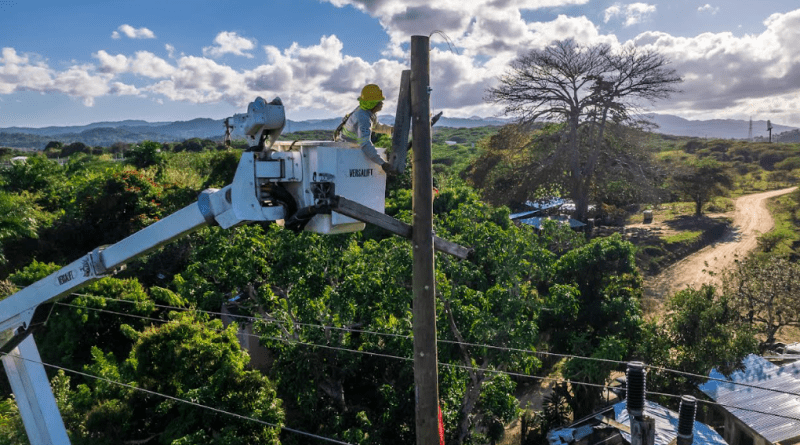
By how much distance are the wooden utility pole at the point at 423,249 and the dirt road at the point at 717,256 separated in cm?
1659

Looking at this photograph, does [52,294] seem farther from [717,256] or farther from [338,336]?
[717,256]

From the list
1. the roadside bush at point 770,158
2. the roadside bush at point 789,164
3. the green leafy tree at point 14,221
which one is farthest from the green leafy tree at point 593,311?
the roadside bush at point 770,158

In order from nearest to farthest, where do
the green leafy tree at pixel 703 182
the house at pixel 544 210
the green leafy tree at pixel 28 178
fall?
the green leafy tree at pixel 28 178 < the house at pixel 544 210 < the green leafy tree at pixel 703 182

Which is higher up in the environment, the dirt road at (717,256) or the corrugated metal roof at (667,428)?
the dirt road at (717,256)

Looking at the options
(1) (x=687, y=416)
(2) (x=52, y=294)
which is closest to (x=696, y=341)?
(1) (x=687, y=416)

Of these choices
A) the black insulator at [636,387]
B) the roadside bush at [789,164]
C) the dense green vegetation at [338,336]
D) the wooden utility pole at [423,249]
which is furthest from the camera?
the roadside bush at [789,164]

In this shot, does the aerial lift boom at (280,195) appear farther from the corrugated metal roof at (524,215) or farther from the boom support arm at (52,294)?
the corrugated metal roof at (524,215)

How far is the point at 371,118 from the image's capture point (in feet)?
15.9

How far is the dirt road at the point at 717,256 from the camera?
23750 millimetres

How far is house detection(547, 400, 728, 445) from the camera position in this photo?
11.4m

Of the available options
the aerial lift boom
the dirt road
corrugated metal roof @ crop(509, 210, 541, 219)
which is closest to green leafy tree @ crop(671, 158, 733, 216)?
the dirt road

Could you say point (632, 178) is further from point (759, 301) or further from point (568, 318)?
point (568, 318)

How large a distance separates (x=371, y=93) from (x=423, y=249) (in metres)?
1.44

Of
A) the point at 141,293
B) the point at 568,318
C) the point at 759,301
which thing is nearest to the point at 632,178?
the point at 759,301
